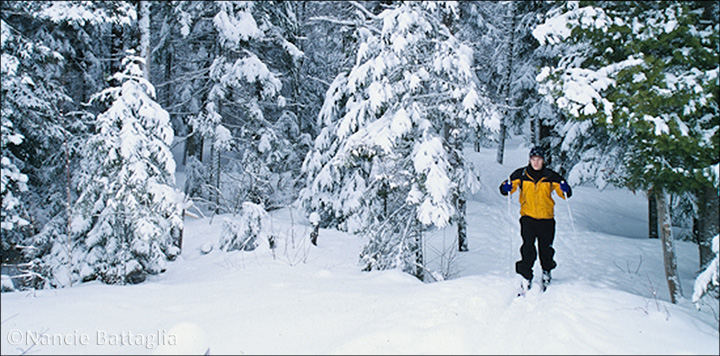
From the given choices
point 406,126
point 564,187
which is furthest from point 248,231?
point 564,187

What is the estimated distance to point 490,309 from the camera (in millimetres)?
4984

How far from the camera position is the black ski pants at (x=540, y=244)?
19.8 ft

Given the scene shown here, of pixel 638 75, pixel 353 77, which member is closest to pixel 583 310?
pixel 638 75

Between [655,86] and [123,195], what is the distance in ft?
26.5


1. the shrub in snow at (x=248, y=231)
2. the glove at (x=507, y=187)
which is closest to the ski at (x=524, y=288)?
the glove at (x=507, y=187)

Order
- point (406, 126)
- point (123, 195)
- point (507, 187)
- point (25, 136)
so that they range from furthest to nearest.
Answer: point (25, 136)
point (123, 195)
point (406, 126)
point (507, 187)

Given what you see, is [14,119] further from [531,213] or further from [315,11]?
[315,11]

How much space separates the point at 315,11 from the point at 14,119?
13411 mm

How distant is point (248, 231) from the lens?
9.58 m

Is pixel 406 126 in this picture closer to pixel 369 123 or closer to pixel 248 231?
pixel 369 123

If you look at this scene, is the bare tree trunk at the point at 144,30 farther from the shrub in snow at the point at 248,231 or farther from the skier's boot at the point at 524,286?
the skier's boot at the point at 524,286

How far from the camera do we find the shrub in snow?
9508 mm

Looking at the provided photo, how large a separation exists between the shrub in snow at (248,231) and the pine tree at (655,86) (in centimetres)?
682

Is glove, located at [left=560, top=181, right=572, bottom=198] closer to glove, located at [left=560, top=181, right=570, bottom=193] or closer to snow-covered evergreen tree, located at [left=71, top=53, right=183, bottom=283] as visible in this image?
glove, located at [left=560, top=181, right=570, bottom=193]
